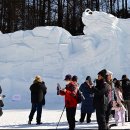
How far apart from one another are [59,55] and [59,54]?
0.06 metres

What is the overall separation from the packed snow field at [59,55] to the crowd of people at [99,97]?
784 cm

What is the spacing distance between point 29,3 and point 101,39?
1028 inches

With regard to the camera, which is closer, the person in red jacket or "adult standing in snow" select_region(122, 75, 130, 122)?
the person in red jacket

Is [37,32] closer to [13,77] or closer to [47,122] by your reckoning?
[13,77]

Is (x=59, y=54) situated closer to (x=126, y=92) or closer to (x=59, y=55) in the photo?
(x=59, y=55)

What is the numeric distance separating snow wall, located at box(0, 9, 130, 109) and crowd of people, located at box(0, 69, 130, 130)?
7.95 metres

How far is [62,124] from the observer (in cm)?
1329

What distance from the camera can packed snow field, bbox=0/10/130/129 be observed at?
22.4m

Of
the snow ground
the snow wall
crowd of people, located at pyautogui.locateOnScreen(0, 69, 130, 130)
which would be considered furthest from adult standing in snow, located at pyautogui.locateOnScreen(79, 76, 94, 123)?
the snow wall

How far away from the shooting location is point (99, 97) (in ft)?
34.9

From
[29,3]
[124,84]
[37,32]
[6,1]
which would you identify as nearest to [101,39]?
[37,32]

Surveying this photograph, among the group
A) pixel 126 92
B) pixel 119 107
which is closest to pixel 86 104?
pixel 126 92

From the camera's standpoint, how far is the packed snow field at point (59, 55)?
22391 mm

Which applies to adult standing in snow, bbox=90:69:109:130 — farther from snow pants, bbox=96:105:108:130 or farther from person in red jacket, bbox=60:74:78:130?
person in red jacket, bbox=60:74:78:130
